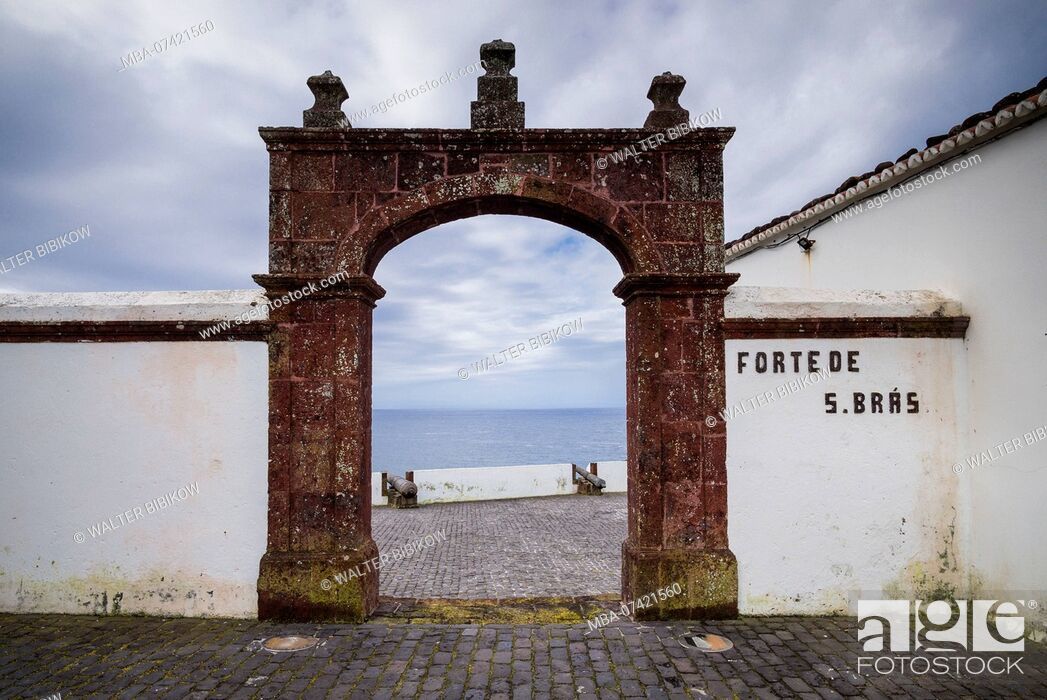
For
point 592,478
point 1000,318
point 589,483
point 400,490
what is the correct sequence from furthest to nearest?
point 589,483, point 592,478, point 400,490, point 1000,318

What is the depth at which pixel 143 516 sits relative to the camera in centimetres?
499

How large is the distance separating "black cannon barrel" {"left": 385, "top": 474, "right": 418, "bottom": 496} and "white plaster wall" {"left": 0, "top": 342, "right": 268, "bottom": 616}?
293 inches

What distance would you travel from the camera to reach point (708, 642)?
177 inches

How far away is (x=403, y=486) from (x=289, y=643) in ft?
26.6

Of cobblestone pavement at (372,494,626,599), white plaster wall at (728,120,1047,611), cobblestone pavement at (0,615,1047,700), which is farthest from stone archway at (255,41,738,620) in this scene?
cobblestone pavement at (372,494,626,599)

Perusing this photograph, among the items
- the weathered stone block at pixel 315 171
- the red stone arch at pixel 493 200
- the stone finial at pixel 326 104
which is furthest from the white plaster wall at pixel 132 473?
the stone finial at pixel 326 104

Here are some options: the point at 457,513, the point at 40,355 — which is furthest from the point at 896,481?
the point at 457,513

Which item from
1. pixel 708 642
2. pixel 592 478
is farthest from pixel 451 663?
pixel 592 478

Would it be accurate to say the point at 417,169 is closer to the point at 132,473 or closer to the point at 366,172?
the point at 366,172

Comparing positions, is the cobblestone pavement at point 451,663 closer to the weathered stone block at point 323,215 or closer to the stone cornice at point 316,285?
the stone cornice at point 316,285

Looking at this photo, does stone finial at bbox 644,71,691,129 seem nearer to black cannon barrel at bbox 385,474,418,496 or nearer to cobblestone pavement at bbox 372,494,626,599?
cobblestone pavement at bbox 372,494,626,599

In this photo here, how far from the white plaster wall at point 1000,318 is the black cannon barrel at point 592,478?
9.14 metres

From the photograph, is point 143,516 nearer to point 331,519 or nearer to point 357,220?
point 331,519

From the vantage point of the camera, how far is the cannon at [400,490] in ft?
40.9
